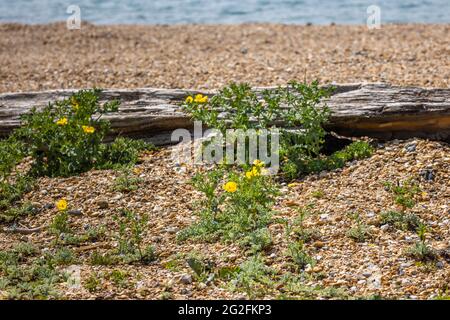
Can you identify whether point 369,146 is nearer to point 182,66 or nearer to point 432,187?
point 432,187

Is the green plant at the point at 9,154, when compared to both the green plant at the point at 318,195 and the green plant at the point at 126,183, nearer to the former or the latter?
the green plant at the point at 126,183

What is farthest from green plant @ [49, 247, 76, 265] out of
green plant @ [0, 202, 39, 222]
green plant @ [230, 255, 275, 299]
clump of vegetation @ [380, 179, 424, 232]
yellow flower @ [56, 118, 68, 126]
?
clump of vegetation @ [380, 179, 424, 232]

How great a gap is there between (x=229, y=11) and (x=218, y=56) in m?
5.77

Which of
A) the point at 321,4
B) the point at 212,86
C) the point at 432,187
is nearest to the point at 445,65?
the point at 212,86

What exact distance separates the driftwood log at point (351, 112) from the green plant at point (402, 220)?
1.42 metres

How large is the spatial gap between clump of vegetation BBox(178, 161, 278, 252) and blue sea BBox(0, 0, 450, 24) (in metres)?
8.19

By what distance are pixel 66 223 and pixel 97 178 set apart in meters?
0.81

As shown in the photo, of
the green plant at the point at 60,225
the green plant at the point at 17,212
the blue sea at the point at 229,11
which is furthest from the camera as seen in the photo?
the blue sea at the point at 229,11

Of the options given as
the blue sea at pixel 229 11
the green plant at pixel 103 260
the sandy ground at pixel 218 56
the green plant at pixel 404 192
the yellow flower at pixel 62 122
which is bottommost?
the green plant at pixel 103 260

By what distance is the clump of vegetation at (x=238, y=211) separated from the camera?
502cm

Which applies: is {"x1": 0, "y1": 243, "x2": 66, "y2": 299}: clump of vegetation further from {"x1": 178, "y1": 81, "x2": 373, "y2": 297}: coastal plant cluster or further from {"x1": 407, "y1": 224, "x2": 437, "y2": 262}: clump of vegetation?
{"x1": 407, "y1": 224, "x2": 437, "y2": 262}: clump of vegetation

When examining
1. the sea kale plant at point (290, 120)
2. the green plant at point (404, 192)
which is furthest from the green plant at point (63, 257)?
the green plant at point (404, 192)

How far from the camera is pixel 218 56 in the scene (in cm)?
991
